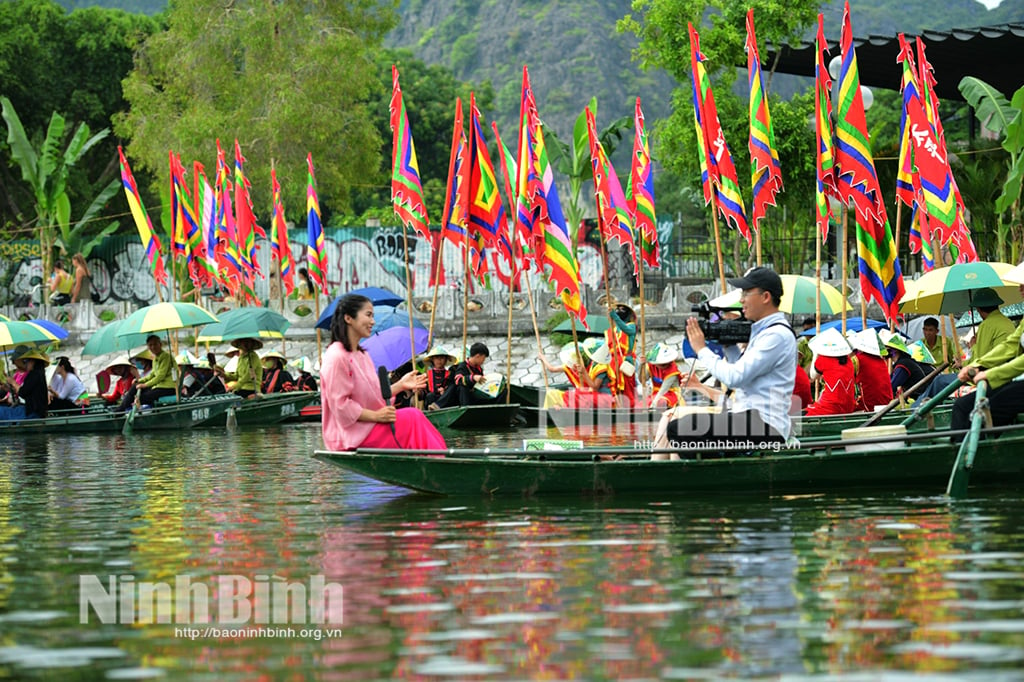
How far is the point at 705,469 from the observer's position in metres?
10.7

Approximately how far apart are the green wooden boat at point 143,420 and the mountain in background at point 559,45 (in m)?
68.1

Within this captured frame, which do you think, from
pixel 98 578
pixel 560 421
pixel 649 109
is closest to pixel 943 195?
pixel 560 421

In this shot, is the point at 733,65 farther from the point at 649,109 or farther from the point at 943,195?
the point at 649,109

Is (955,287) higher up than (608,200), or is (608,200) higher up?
(608,200)

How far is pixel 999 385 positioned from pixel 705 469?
2.42m

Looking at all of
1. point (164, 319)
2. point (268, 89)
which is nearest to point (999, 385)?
point (164, 319)

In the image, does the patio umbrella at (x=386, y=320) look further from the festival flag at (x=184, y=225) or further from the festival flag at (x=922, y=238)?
the festival flag at (x=922, y=238)

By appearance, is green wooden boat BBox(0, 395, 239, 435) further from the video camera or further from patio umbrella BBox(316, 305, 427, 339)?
the video camera

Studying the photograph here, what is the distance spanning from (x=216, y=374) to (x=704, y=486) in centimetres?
1425

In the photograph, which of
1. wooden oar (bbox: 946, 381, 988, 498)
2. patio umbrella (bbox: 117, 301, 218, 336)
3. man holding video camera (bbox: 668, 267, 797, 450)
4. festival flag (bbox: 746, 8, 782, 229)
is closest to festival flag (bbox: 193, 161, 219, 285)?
patio umbrella (bbox: 117, 301, 218, 336)

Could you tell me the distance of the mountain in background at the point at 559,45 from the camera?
9269cm

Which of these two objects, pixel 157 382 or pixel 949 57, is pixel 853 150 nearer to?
pixel 157 382

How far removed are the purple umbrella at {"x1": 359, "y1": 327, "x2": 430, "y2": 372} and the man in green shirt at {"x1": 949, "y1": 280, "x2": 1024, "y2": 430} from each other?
32.7ft

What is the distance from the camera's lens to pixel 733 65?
93.7ft
